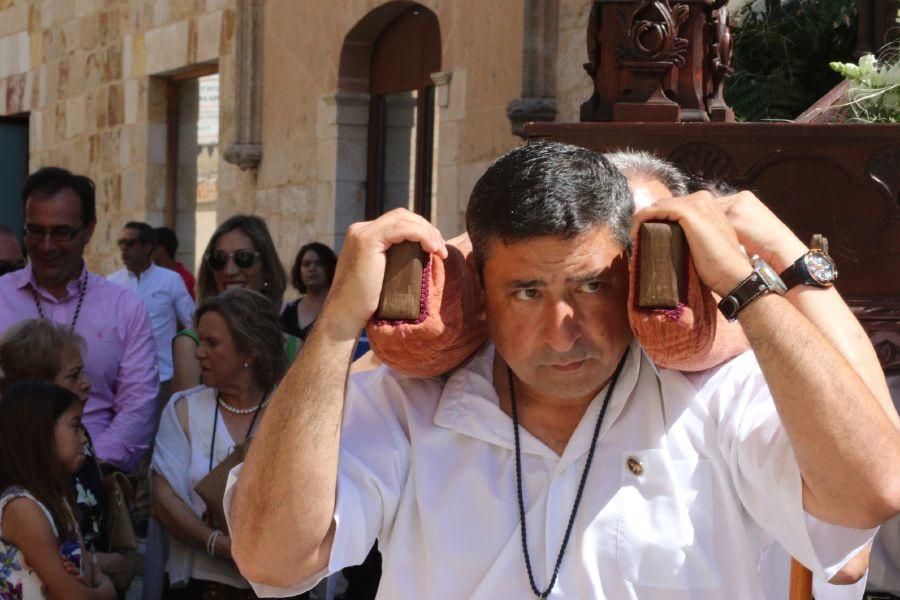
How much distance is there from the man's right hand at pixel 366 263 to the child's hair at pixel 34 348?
2913mm

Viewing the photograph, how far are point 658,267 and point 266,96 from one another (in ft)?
30.4

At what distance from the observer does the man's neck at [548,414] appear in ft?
8.05

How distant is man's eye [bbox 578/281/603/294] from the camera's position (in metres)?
2.30

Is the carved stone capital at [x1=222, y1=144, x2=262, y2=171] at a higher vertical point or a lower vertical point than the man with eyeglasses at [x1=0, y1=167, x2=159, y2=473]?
higher

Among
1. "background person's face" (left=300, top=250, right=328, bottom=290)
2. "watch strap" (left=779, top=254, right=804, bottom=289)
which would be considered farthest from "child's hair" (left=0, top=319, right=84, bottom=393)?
"watch strap" (left=779, top=254, right=804, bottom=289)

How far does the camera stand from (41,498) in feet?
15.1

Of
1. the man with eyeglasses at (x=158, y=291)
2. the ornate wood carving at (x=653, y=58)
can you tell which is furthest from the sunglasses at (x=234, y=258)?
the ornate wood carving at (x=653, y=58)

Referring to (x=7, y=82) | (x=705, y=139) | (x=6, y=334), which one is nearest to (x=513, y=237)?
(x=705, y=139)

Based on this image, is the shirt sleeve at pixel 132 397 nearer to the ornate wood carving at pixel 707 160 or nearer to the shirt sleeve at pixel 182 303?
the ornate wood carving at pixel 707 160

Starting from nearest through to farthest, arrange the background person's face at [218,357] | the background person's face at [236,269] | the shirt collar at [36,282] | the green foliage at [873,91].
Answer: the green foliage at [873,91] < the background person's face at [218,357] < the shirt collar at [36,282] < the background person's face at [236,269]

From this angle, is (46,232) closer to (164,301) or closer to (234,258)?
(234,258)

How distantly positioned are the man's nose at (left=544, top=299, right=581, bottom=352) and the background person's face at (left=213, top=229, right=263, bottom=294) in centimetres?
398

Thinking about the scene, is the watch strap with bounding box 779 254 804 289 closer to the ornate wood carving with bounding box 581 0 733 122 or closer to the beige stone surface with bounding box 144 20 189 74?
the ornate wood carving with bounding box 581 0 733 122

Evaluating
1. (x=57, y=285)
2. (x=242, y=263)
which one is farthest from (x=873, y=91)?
(x=242, y=263)
